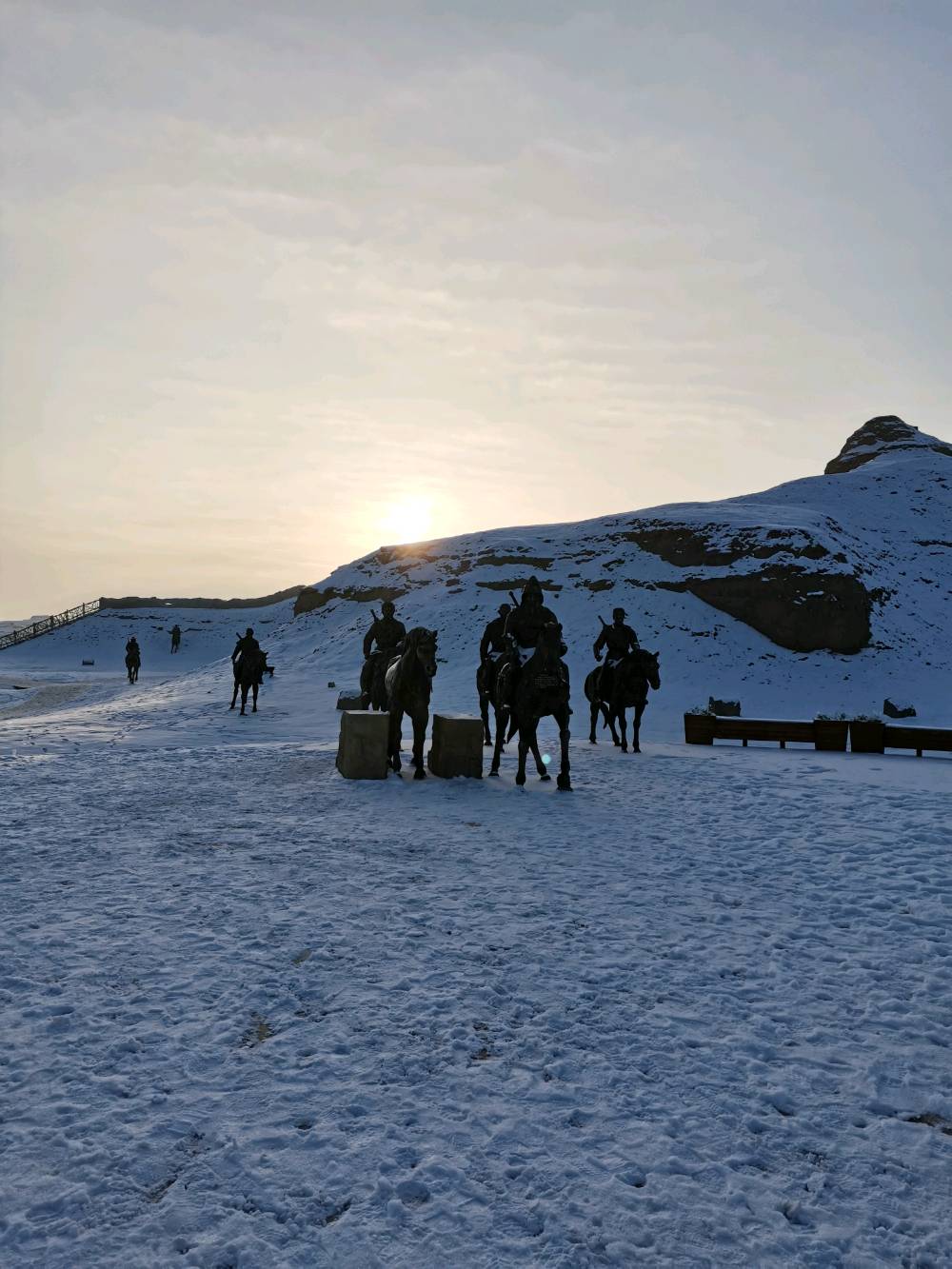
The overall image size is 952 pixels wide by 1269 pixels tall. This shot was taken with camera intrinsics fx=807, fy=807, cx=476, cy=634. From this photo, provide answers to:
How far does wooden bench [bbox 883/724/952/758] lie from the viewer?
1462 centimetres

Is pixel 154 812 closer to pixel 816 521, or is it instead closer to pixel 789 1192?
pixel 789 1192

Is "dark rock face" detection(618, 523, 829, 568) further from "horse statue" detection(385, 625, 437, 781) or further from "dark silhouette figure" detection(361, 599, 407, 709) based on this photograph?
"horse statue" detection(385, 625, 437, 781)

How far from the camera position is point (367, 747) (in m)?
11.9

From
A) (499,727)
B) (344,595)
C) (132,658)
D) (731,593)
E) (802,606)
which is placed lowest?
(499,727)

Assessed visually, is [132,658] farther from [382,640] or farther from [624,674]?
[624,674]

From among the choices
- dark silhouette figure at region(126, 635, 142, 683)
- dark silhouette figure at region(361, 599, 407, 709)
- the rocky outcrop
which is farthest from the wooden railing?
dark silhouette figure at region(361, 599, 407, 709)

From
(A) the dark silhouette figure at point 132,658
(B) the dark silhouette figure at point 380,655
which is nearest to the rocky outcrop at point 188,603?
(A) the dark silhouette figure at point 132,658

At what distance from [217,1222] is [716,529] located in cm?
3817

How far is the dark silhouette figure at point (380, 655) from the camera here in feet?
47.9

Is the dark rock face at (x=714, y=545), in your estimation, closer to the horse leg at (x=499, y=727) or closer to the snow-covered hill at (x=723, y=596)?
the snow-covered hill at (x=723, y=596)

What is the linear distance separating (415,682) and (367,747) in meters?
1.20

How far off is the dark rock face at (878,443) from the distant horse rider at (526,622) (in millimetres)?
55822

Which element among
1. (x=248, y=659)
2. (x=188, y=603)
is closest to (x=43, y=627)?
(x=188, y=603)

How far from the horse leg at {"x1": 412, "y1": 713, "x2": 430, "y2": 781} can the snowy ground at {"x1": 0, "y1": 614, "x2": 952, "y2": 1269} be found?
9.64ft
